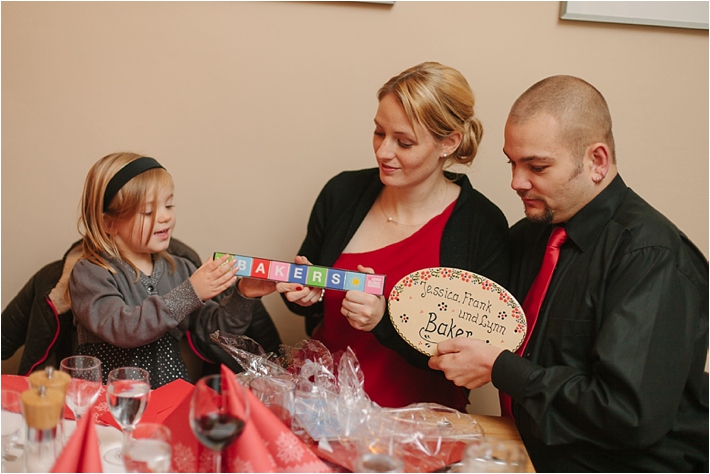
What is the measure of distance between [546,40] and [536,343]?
3.90 ft

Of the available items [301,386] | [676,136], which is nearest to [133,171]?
[301,386]

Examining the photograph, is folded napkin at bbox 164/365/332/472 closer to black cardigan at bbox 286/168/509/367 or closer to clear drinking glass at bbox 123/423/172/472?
clear drinking glass at bbox 123/423/172/472

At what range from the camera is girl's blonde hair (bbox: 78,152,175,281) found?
205 centimetres

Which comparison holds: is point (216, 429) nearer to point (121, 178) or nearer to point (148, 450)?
point (148, 450)

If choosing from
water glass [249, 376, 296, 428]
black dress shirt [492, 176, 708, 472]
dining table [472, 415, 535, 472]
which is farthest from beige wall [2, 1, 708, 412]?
water glass [249, 376, 296, 428]

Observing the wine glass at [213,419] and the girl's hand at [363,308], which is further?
the girl's hand at [363,308]

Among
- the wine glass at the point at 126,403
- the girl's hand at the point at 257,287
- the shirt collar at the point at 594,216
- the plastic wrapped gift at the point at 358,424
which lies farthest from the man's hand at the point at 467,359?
the wine glass at the point at 126,403

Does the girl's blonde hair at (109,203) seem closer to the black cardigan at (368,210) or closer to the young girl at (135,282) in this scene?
the young girl at (135,282)

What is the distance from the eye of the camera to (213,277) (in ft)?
6.41

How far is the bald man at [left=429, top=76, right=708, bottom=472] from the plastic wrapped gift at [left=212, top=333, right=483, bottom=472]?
0.66ft

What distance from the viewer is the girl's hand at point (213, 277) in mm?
1928

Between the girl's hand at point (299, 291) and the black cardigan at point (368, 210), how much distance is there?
184 millimetres

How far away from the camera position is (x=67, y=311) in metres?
2.26

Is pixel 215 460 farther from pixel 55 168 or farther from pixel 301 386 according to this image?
pixel 55 168
